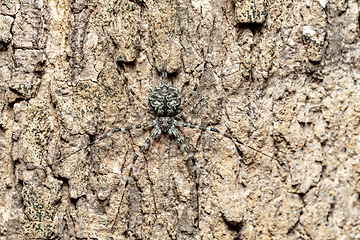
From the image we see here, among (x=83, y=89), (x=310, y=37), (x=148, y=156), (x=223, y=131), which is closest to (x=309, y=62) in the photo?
(x=310, y=37)

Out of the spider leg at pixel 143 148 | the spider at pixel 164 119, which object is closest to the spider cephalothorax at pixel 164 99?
the spider at pixel 164 119

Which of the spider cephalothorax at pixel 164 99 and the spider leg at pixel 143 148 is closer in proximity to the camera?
the spider leg at pixel 143 148

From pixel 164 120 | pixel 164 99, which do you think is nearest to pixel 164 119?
pixel 164 120

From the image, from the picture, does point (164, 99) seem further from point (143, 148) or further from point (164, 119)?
point (143, 148)

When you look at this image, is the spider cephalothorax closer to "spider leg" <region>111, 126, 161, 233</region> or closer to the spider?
the spider

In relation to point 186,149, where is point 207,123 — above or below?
above

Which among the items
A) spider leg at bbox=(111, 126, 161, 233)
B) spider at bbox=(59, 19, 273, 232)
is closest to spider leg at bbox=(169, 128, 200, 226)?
spider at bbox=(59, 19, 273, 232)

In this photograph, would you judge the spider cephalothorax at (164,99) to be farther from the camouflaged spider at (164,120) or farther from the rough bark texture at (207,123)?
the rough bark texture at (207,123)
